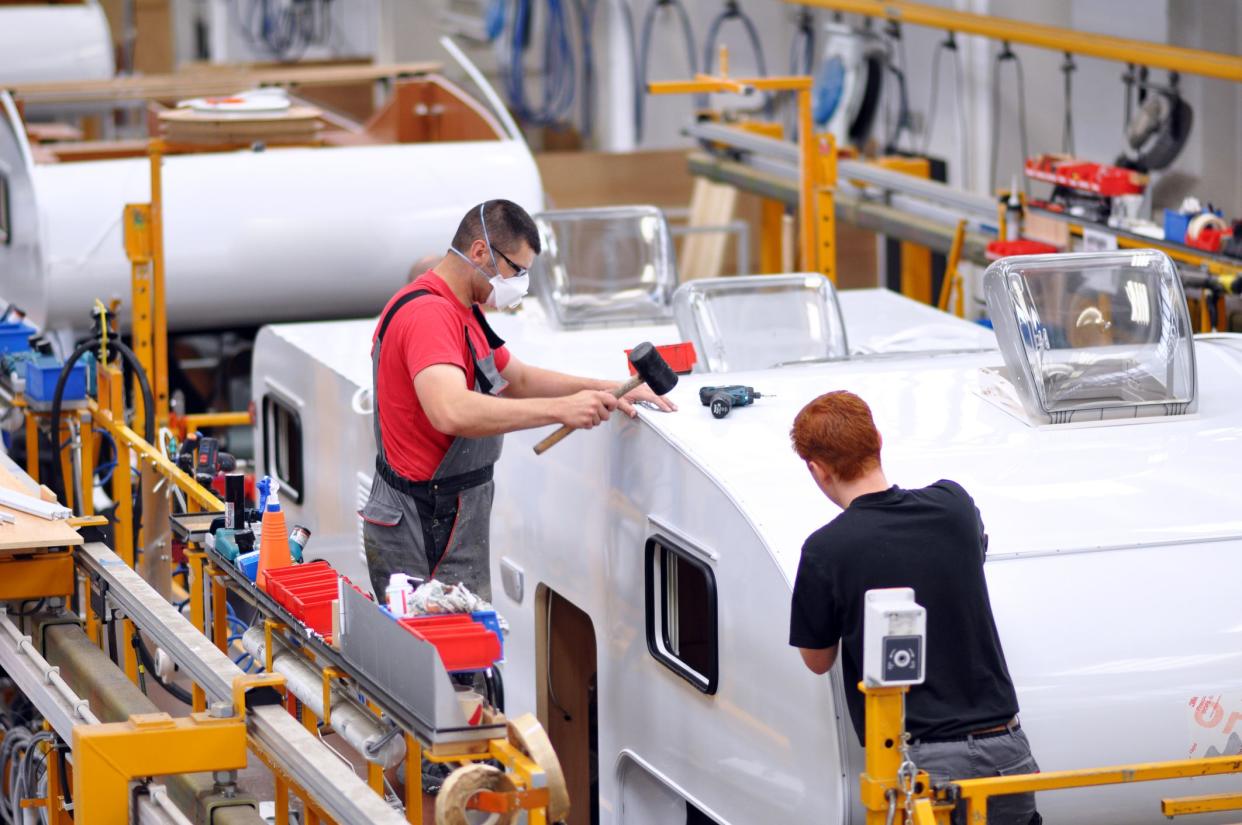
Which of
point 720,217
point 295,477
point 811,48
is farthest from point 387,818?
point 811,48

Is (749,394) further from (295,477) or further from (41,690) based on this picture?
(295,477)

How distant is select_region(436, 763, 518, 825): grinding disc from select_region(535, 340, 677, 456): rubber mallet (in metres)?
1.18

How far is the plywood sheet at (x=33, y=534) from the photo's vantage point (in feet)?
14.2

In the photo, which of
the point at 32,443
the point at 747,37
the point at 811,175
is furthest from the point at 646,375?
the point at 747,37

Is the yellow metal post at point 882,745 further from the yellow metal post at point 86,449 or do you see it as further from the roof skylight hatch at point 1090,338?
the yellow metal post at point 86,449

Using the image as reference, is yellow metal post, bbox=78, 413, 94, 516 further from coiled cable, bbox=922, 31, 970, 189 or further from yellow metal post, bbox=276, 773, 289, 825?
coiled cable, bbox=922, 31, 970, 189

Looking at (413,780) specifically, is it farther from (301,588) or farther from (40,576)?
(40,576)

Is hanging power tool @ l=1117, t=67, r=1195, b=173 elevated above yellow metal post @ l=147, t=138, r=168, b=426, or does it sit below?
above

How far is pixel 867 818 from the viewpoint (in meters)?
3.19

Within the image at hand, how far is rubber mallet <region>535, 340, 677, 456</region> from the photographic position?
13.3ft

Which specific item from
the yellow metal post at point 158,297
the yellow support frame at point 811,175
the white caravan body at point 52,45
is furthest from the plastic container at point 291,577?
the white caravan body at point 52,45

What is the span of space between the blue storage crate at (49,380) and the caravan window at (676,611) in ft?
8.36

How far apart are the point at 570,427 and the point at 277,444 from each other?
3.00 m

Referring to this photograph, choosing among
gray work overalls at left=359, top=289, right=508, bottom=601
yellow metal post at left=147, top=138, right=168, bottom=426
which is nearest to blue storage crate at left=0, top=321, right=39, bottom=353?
yellow metal post at left=147, top=138, right=168, bottom=426
